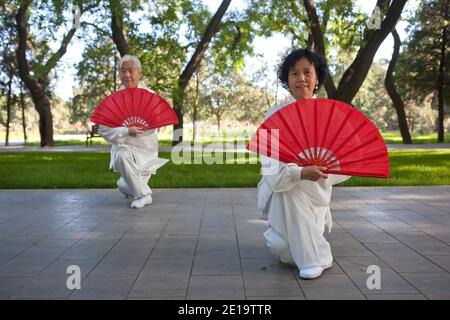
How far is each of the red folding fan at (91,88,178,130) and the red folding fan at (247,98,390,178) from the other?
13.1ft

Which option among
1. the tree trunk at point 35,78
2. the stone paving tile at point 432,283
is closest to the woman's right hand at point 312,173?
the stone paving tile at point 432,283

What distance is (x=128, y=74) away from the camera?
7848mm

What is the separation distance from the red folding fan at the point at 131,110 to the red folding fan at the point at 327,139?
401 cm

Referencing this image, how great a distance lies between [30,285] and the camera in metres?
3.87

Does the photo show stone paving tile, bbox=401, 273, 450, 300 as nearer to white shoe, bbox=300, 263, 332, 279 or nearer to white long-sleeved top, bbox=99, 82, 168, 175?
white shoe, bbox=300, 263, 332, 279

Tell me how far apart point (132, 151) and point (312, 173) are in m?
4.56

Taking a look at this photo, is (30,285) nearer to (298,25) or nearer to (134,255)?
→ (134,255)

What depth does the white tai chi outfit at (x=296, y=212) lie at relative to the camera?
4082 mm

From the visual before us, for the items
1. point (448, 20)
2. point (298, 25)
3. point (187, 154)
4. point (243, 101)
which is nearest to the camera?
point (187, 154)

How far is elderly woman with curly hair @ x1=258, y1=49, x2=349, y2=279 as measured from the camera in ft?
13.3

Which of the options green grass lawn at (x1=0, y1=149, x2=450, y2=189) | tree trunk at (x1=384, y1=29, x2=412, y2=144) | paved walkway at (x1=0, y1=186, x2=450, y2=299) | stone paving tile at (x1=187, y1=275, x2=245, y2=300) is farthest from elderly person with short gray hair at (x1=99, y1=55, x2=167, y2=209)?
tree trunk at (x1=384, y1=29, x2=412, y2=144)

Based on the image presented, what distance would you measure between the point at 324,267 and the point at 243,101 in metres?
51.8

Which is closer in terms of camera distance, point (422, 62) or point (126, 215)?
point (126, 215)
